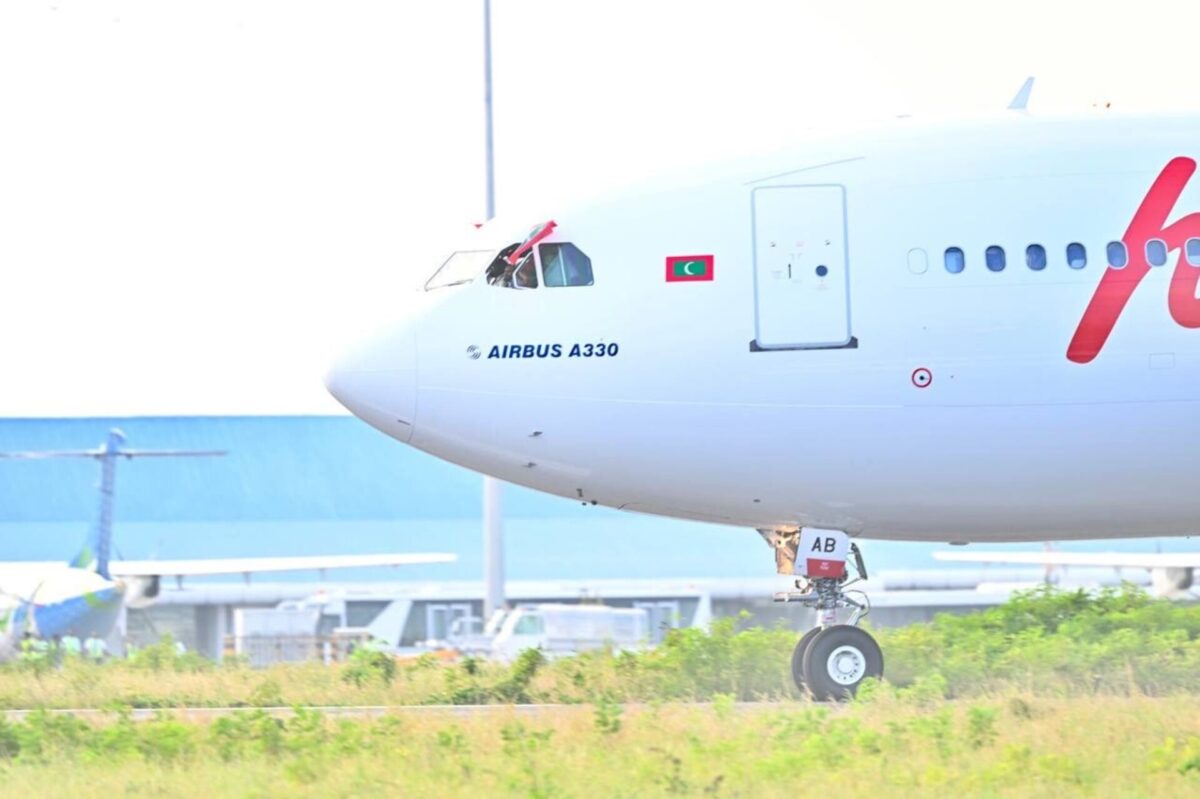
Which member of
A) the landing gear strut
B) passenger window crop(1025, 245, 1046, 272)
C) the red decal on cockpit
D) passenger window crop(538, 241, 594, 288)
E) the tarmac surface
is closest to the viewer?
the tarmac surface

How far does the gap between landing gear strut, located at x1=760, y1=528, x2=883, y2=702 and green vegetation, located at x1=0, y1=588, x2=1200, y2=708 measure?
1.51 feet

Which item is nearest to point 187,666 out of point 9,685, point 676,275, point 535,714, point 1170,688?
point 9,685

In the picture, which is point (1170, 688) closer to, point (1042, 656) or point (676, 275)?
point (1042, 656)

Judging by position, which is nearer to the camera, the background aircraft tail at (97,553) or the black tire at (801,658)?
the black tire at (801,658)

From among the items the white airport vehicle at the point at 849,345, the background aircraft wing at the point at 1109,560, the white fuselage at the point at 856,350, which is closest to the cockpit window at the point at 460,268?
the white airport vehicle at the point at 849,345

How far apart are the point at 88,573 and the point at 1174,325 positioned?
32.1 meters

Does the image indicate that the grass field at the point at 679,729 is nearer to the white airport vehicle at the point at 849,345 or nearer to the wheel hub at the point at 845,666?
the wheel hub at the point at 845,666

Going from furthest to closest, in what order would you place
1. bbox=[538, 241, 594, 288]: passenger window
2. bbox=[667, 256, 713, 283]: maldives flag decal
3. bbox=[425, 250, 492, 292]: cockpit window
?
bbox=[425, 250, 492, 292]: cockpit window < bbox=[538, 241, 594, 288]: passenger window < bbox=[667, 256, 713, 283]: maldives flag decal

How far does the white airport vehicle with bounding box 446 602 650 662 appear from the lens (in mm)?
38781

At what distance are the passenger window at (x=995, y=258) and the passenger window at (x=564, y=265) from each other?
9.96ft

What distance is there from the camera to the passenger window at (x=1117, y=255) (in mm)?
14016

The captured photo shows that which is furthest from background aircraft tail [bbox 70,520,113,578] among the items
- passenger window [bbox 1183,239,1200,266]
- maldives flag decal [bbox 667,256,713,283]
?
passenger window [bbox 1183,239,1200,266]

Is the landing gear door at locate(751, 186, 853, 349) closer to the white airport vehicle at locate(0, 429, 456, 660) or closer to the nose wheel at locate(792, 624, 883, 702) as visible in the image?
the nose wheel at locate(792, 624, 883, 702)

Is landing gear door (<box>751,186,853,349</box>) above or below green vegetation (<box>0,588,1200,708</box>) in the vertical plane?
above
